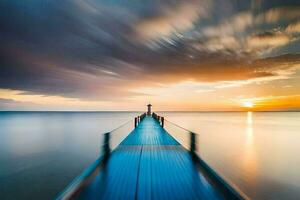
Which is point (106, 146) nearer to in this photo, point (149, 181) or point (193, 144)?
point (149, 181)

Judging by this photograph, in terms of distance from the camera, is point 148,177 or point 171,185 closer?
point 171,185

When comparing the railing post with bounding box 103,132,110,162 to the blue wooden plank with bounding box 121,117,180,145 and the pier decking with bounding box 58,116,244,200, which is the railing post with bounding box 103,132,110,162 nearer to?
the pier decking with bounding box 58,116,244,200

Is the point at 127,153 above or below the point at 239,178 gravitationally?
above

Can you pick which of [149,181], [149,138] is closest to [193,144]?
[149,181]

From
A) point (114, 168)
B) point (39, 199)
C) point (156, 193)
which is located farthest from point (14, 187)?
point (156, 193)

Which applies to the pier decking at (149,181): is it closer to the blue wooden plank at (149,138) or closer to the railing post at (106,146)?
the railing post at (106,146)

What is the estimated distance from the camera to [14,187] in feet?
36.3

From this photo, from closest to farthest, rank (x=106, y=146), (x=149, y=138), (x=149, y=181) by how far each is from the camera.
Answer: (x=149, y=181)
(x=106, y=146)
(x=149, y=138)

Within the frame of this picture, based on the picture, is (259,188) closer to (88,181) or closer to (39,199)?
(88,181)

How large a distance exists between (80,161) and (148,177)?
13.2 m

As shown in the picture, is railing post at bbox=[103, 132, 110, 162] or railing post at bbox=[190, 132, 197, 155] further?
railing post at bbox=[190, 132, 197, 155]

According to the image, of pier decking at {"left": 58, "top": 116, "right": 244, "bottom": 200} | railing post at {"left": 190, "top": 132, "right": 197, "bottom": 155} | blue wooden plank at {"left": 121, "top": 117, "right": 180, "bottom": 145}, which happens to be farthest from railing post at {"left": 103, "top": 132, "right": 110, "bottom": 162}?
railing post at {"left": 190, "top": 132, "right": 197, "bottom": 155}

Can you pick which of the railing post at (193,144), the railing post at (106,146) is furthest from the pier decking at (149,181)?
the railing post at (193,144)

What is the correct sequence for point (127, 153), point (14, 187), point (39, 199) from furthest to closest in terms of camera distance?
point (14, 187)
point (39, 199)
point (127, 153)
